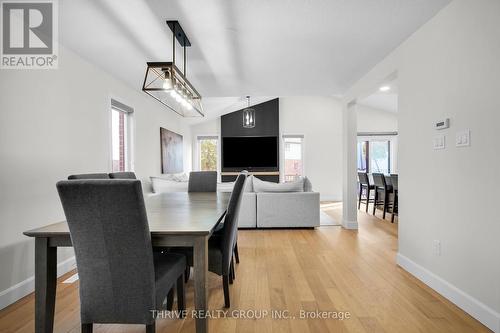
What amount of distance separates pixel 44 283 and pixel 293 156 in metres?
7.14

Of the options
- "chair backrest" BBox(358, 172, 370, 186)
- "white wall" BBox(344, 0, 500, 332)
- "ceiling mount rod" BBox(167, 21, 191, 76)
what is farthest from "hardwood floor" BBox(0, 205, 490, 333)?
"chair backrest" BBox(358, 172, 370, 186)

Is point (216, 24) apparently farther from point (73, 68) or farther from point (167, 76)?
point (73, 68)

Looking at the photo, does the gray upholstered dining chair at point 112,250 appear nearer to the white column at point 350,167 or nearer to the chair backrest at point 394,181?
the white column at point 350,167

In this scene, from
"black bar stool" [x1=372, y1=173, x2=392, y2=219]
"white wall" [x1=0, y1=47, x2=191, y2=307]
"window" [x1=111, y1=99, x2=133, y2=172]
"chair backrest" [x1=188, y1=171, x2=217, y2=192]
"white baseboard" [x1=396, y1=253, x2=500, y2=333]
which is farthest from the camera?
"black bar stool" [x1=372, y1=173, x2=392, y2=219]

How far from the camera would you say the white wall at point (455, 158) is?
1695 millimetres

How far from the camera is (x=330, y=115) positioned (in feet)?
26.1

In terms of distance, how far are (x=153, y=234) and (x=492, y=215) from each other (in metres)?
2.07

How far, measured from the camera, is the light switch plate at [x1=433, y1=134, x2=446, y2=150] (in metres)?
2.11

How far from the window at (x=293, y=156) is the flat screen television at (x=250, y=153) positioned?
37 centimetres

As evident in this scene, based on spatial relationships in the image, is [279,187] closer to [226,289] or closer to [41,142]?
[226,289]

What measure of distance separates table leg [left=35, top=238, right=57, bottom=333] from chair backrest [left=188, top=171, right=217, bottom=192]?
6.98 ft

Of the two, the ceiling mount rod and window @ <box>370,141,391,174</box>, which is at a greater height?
the ceiling mount rod

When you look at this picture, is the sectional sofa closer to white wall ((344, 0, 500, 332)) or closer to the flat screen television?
white wall ((344, 0, 500, 332))

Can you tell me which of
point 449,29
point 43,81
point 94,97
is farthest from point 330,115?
point 43,81
